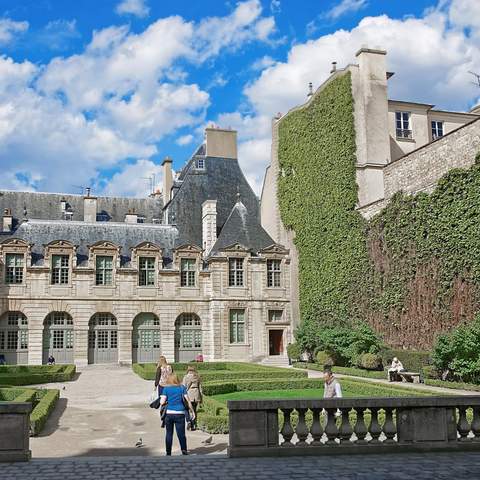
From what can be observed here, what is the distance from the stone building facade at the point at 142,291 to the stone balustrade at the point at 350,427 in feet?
98.6

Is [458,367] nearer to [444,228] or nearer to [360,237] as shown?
[444,228]

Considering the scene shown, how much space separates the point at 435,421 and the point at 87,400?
13.7m

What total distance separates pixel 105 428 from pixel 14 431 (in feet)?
18.2

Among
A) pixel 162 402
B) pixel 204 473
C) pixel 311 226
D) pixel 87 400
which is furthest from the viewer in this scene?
pixel 311 226

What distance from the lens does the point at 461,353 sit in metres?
23.0

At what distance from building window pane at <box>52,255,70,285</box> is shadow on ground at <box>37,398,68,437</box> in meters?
19.8

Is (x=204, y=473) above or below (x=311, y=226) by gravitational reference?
below

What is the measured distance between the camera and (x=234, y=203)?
48.8 meters

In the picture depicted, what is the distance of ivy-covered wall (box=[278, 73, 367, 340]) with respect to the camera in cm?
3541

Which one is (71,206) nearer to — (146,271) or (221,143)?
(146,271)

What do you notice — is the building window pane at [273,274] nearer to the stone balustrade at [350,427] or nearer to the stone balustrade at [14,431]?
the stone balustrade at [350,427]

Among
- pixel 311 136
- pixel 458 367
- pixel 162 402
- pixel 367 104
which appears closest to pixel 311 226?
pixel 311 136

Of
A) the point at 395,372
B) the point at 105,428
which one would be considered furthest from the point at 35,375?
the point at 395,372

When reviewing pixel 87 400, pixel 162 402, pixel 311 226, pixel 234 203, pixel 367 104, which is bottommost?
pixel 87 400
